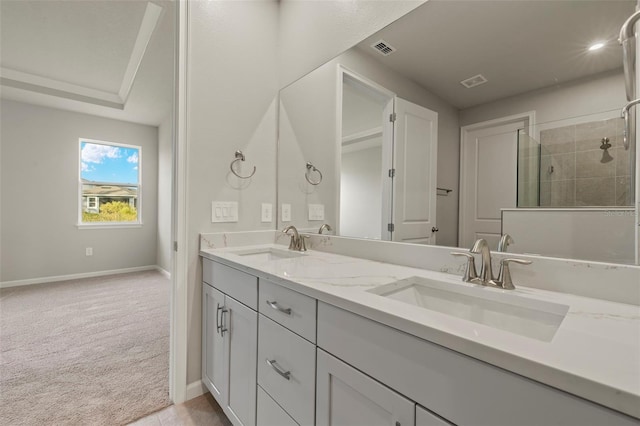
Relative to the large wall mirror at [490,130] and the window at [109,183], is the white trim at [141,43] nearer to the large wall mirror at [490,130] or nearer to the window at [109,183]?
the window at [109,183]

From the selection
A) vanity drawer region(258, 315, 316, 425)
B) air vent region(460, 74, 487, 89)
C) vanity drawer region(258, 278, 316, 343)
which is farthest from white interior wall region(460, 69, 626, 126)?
vanity drawer region(258, 315, 316, 425)

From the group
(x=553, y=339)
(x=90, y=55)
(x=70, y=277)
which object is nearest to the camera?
(x=553, y=339)

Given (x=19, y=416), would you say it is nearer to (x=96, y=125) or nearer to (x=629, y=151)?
(x=629, y=151)

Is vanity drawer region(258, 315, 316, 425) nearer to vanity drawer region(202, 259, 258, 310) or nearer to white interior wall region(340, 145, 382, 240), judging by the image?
vanity drawer region(202, 259, 258, 310)

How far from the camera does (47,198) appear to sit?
13.3ft

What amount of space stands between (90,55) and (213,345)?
3.42 m

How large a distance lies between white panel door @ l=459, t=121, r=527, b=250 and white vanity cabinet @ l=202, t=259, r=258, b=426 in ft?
3.09

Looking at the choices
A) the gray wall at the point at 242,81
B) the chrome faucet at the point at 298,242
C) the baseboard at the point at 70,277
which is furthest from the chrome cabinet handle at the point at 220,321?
the baseboard at the point at 70,277

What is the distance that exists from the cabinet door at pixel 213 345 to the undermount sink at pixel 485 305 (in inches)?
37.9

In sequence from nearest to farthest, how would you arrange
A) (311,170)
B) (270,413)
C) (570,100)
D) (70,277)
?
(570,100), (270,413), (311,170), (70,277)

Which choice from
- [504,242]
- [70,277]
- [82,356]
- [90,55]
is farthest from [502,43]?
[70,277]

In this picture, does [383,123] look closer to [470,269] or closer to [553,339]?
[470,269]

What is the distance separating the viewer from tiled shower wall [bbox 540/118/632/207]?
32.1 inches

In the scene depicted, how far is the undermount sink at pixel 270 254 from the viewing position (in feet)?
5.53
